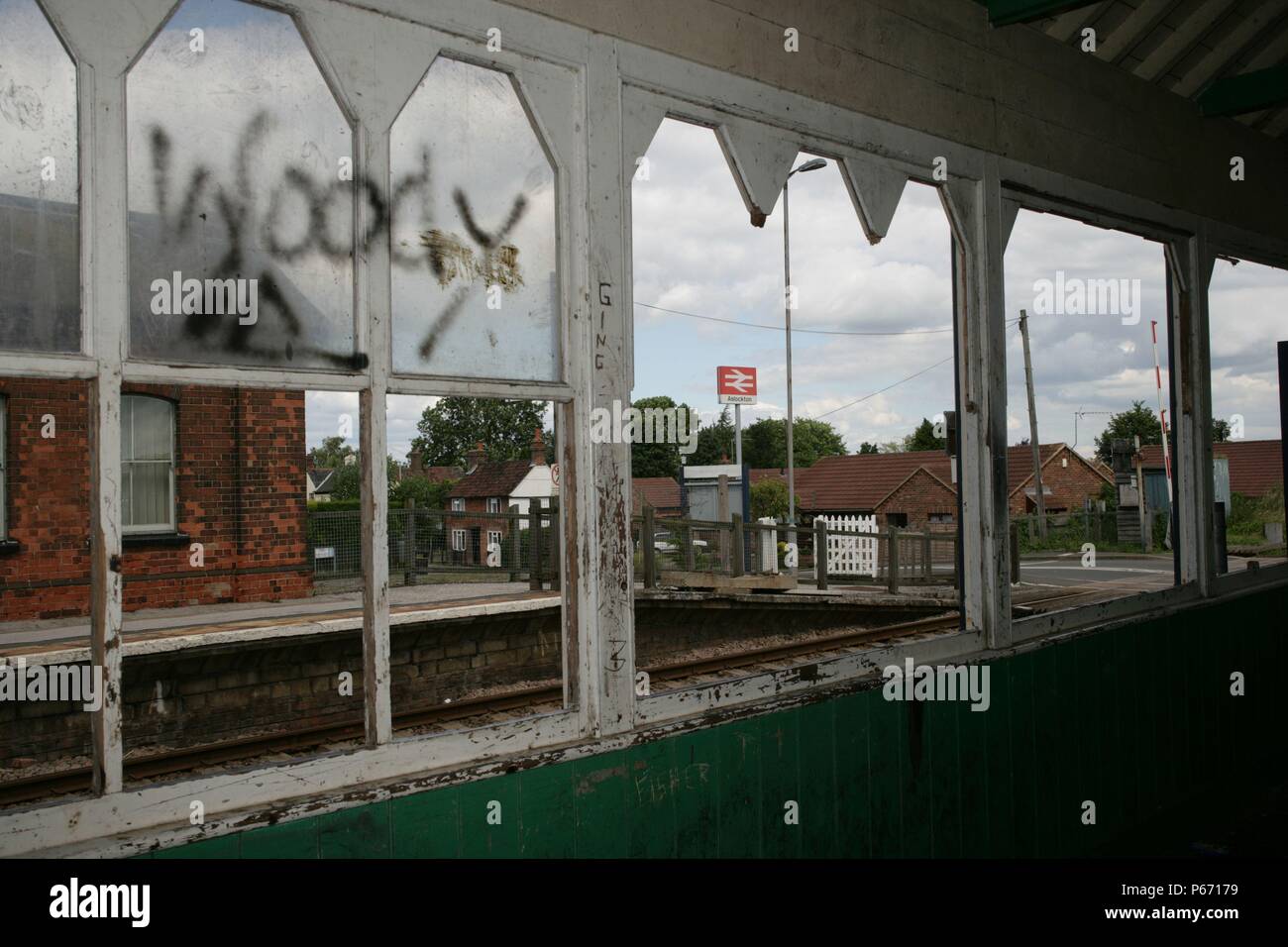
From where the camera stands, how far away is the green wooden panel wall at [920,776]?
7.61 ft


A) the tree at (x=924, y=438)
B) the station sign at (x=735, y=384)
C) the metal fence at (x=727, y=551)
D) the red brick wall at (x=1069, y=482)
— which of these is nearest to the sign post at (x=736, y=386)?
the station sign at (x=735, y=384)

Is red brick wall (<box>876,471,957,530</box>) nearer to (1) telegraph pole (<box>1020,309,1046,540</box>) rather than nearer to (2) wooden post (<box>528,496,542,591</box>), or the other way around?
(1) telegraph pole (<box>1020,309,1046,540</box>)

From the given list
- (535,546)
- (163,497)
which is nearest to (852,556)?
(535,546)

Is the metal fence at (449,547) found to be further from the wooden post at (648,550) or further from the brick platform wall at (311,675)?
the brick platform wall at (311,675)

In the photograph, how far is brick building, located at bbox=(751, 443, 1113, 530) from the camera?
1491 inches

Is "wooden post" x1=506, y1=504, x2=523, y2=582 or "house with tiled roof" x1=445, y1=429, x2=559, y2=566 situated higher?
"house with tiled roof" x1=445, y1=429, x2=559, y2=566

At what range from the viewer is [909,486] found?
126 ft

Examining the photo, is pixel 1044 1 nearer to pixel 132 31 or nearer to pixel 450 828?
pixel 132 31

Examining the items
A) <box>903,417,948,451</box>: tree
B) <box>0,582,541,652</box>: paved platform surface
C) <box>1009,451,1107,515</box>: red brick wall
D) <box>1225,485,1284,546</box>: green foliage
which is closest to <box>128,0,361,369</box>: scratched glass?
<box>0,582,541,652</box>: paved platform surface

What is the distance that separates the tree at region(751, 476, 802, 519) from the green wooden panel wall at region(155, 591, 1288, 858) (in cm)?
2941

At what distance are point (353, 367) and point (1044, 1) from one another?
9.60 ft

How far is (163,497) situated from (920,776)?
1065 centimetres
